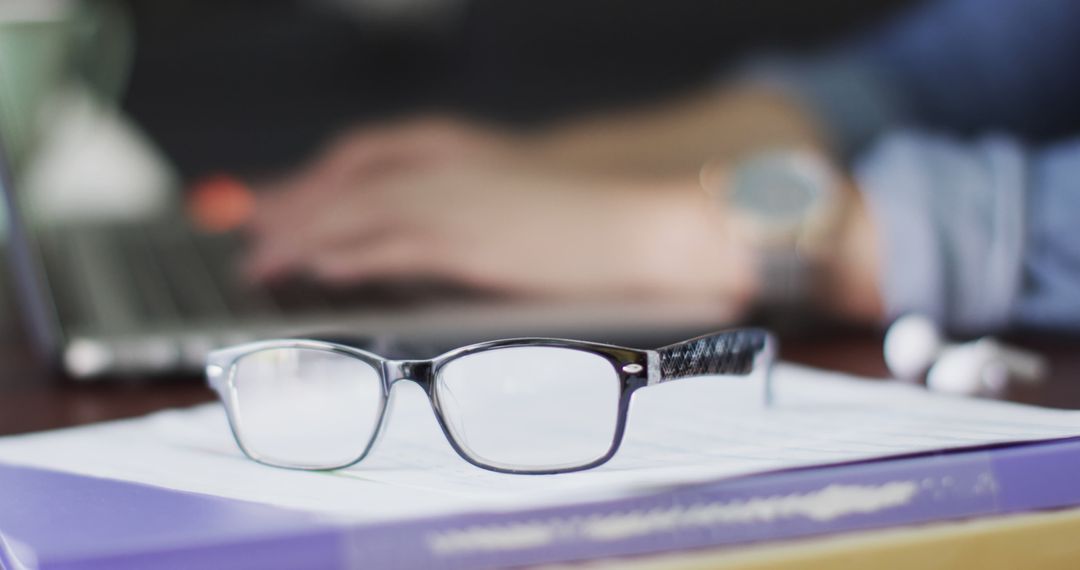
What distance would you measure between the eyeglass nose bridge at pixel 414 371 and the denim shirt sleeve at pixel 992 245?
46 centimetres

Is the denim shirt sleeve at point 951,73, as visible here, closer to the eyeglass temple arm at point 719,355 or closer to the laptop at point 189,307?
the laptop at point 189,307

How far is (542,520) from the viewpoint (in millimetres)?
275

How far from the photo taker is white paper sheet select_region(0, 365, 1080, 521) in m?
0.30

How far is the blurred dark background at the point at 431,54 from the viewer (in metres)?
0.84

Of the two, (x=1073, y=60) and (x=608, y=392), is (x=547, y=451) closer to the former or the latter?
(x=608, y=392)

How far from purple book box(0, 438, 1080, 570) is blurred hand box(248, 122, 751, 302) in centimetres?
43

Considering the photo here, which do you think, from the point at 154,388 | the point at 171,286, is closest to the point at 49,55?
the point at 171,286

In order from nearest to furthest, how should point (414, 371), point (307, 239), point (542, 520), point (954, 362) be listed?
point (542, 520) → point (414, 371) → point (954, 362) → point (307, 239)

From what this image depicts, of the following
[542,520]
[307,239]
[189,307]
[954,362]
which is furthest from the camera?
[307,239]

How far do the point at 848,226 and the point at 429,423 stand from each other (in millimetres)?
445

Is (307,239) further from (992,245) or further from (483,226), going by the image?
(992,245)

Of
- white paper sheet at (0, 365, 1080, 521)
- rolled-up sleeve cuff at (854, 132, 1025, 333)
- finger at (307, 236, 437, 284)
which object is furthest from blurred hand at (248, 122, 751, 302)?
white paper sheet at (0, 365, 1080, 521)

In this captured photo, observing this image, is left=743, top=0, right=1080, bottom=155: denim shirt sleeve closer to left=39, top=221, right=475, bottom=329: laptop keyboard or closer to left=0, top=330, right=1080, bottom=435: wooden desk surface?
left=0, top=330, right=1080, bottom=435: wooden desk surface

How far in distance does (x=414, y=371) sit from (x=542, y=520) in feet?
0.38
